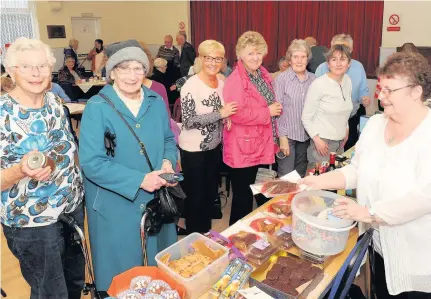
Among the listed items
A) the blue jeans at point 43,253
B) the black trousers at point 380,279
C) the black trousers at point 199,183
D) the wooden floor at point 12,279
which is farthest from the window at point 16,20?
the black trousers at point 380,279

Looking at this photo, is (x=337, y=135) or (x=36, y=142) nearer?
(x=36, y=142)

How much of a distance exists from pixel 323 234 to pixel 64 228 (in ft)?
4.17

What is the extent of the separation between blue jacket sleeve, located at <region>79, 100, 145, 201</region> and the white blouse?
109cm

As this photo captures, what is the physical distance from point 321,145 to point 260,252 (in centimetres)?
139

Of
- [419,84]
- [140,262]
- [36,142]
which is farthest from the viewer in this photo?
[140,262]

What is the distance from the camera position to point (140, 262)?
2.06 m

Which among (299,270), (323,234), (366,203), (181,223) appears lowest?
(181,223)

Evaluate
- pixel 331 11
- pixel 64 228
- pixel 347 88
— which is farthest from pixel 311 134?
pixel 331 11

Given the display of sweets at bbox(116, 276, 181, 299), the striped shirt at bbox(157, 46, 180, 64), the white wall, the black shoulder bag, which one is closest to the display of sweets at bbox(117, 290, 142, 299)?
the display of sweets at bbox(116, 276, 181, 299)

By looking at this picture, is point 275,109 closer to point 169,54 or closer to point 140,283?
point 140,283

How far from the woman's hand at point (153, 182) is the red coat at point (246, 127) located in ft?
3.35

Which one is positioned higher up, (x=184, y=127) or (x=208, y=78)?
(x=208, y=78)

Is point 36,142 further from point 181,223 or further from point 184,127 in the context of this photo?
point 181,223

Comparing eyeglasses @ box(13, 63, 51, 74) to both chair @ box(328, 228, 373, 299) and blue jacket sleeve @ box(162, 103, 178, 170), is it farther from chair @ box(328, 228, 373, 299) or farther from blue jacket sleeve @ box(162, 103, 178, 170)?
chair @ box(328, 228, 373, 299)
